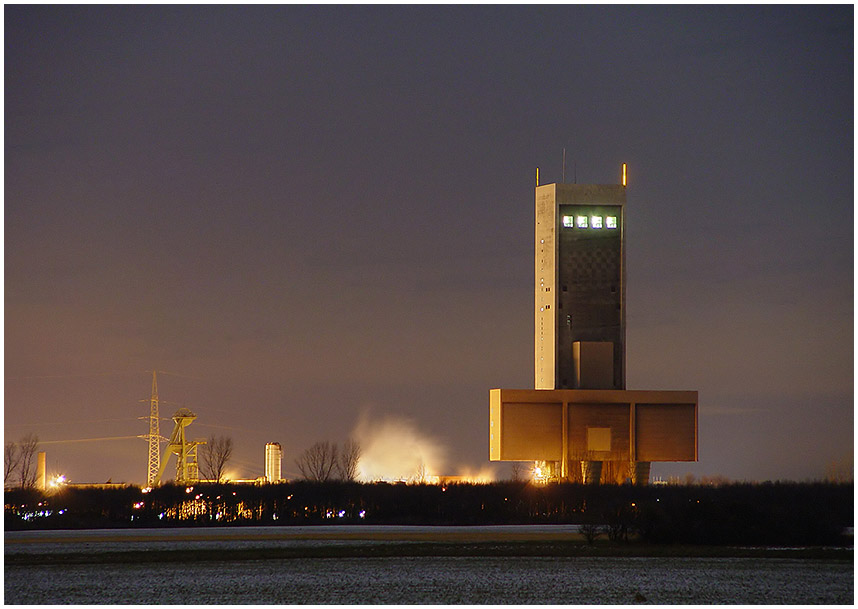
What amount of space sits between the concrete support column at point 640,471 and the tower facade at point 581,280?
13.4ft

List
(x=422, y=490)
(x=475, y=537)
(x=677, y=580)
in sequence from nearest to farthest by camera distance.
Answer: (x=677, y=580)
(x=475, y=537)
(x=422, y=490)

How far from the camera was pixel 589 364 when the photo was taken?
203ft

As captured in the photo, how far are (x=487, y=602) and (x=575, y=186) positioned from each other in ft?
137

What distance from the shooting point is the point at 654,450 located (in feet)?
203

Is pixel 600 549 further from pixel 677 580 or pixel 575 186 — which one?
pixel 575 186

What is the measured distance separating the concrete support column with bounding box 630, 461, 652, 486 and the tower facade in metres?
4.08

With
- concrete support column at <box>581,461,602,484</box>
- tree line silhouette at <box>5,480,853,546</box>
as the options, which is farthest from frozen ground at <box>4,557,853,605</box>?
concrete support column at <box>581,461,602,484</box>

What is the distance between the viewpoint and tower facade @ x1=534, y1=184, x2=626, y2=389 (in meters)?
61.8

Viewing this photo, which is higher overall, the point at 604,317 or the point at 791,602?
the point at 604,317

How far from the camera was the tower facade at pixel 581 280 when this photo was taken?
61.8 meters

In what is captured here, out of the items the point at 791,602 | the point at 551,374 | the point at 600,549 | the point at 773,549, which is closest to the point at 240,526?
the point at 600,549

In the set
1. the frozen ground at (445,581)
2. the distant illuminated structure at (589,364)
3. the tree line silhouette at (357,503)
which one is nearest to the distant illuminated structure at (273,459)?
the distant illuminated structure at (589,364)

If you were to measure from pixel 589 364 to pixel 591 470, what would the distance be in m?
5.16

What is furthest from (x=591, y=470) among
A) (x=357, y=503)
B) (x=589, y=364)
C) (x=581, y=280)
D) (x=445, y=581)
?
(x=445, y=581)
